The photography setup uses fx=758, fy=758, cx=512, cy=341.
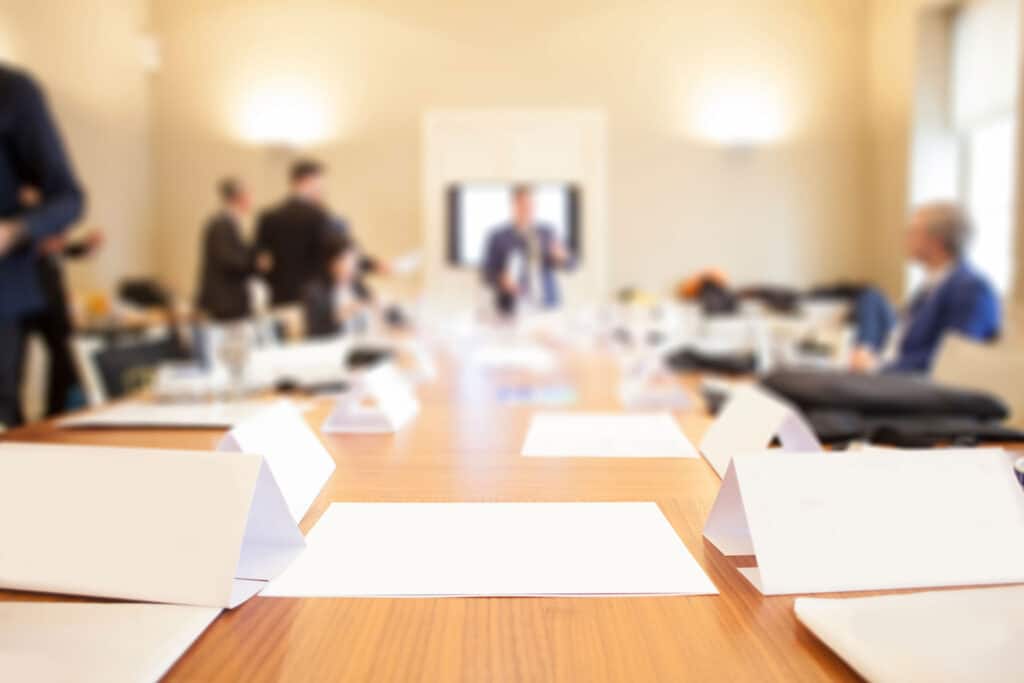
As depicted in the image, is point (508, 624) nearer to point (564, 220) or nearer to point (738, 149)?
point (564, 220)

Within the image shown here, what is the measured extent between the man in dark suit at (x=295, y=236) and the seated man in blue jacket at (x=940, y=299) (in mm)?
2732

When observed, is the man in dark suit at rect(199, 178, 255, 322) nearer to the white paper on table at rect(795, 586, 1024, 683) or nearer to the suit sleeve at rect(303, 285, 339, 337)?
the suit sleeve at rect(303, 285, 339, 337)

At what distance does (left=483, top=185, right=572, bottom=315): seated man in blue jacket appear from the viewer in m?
4.29

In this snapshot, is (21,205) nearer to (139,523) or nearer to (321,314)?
(321,314)

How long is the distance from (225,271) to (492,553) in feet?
14.8

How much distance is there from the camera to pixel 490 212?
6.71 m

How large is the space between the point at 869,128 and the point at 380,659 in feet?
24.1

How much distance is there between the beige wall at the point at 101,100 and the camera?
5078 mm

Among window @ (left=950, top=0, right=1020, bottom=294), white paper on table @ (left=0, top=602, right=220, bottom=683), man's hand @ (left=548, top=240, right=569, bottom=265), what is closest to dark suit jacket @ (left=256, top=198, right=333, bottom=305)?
man's hand @ (left=548, top=240, right=569, bottom=265)

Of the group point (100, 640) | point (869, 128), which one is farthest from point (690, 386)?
point (869, 128)

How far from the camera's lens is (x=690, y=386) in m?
1.62

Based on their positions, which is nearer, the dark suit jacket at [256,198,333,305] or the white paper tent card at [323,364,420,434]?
the white paper tent card at [323,364,420,434]

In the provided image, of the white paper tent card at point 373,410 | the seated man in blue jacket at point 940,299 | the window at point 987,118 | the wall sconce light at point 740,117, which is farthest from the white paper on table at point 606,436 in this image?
the wall sconce light at point 740,117

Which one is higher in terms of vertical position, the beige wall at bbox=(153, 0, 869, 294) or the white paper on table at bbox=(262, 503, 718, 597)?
the beige wall at bbox=(153, 0, 869, 294)
